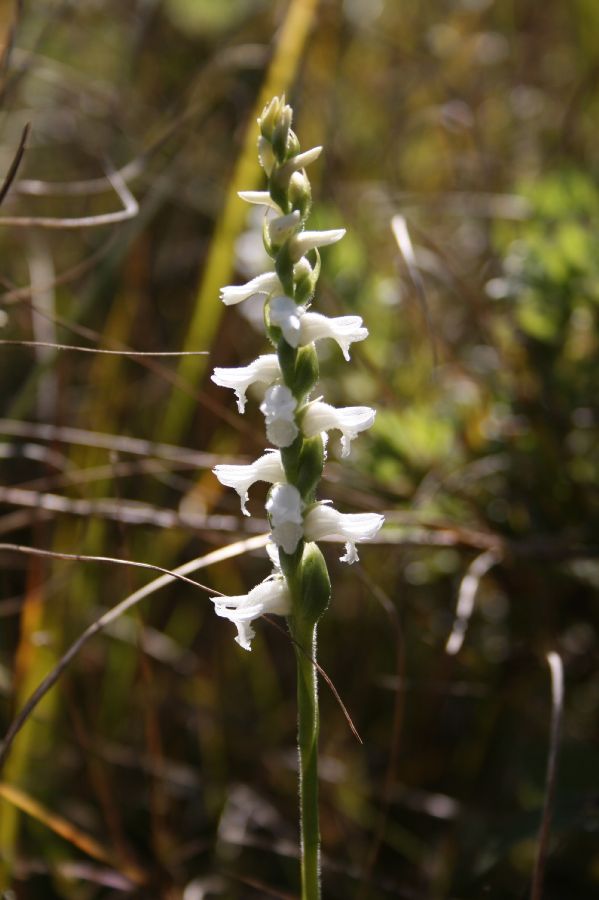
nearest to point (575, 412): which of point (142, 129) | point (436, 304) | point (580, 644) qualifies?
point (580, 644)

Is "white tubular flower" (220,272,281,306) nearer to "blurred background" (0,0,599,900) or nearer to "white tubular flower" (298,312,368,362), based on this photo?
"white tubular flower" (298,312,368,362)

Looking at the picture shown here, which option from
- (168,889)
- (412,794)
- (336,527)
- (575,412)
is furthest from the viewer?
(412,794)

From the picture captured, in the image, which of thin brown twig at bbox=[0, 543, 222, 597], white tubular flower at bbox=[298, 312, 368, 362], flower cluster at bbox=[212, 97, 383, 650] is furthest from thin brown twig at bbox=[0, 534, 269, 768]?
white tubular flower at bbox=[298, 312, 368, 362]

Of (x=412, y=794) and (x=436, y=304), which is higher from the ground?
(x=436, y=304)

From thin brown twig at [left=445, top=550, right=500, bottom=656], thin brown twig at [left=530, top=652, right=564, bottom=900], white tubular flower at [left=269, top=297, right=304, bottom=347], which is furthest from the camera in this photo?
thin brown twig at [left=445, top=550, right=500, bottom=656]

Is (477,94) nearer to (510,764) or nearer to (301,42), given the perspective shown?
(301,42)

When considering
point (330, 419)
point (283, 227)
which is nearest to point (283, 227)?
point (283, 227)

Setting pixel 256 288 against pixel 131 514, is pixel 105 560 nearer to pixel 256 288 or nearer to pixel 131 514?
pixel 256 288

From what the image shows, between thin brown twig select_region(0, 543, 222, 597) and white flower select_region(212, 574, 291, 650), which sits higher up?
white flower select_region(212, 574, 291, 650)
